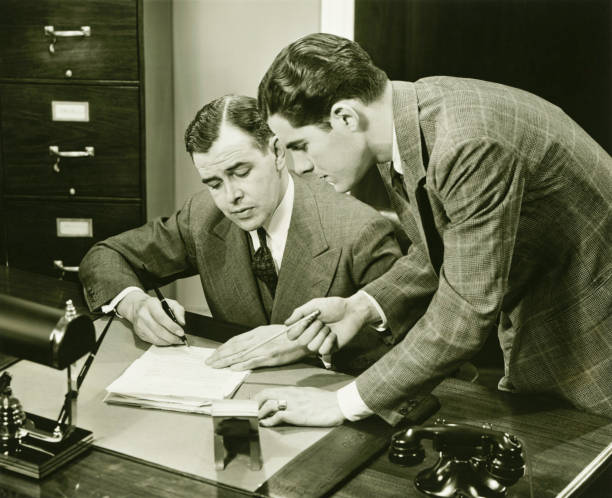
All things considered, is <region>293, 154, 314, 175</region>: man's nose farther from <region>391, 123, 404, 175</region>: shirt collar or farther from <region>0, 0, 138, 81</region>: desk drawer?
<region>0, 0, 138, 81</region>: desk drawer

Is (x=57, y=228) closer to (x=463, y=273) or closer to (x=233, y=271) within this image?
(x=233, y=271)

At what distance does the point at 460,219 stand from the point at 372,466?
0.46m

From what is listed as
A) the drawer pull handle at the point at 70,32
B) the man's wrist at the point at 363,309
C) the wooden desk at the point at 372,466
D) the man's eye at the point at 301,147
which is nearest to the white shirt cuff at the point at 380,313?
the man's wrist at the point at 363,309

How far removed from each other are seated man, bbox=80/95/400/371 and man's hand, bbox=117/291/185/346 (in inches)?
0.7

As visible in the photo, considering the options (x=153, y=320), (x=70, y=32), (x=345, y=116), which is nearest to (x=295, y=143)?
(x=345, y=116)

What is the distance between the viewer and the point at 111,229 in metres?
3.38

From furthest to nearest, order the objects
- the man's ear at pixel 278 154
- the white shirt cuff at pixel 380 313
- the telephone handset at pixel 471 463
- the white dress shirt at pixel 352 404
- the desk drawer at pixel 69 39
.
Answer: the desk drawer at pixel 69 39 → the man's ear at pixel 278 154 → the white shirt cuff at pixel 380 313 → the white dress shirt at pixel 352 404 → the telephone handset at pixel 471 463

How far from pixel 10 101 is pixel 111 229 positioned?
2.26 feet

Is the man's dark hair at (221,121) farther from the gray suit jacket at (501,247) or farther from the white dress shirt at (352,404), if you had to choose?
the white dress shirt at (352,404)

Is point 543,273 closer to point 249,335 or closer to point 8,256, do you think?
point 249,335

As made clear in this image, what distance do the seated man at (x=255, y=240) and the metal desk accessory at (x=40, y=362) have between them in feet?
2.34

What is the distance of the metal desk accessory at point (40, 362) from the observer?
52.0 inches

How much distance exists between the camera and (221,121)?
2291 millimetres

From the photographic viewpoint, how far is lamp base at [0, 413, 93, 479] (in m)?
1.32
